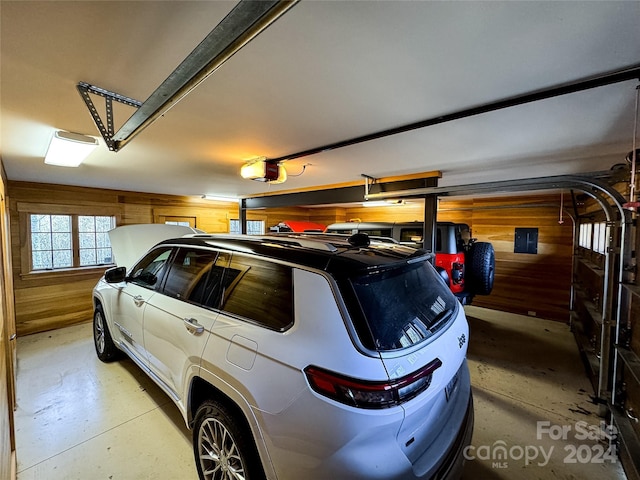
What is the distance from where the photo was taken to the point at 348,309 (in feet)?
3.60

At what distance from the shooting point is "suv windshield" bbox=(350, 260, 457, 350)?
112cm

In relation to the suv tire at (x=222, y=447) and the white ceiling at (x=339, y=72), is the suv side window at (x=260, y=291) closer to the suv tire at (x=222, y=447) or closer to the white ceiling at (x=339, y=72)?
the suv tire at (x=222, y=447)

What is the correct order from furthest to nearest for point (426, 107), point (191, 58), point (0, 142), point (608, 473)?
point (0, 142) < point (608, 473) < point (426, 107) < point (191, 58)

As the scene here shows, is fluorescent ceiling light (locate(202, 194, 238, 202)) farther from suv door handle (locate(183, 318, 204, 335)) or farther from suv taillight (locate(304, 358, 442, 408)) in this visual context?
suv taillight (locate(304, 358, 442, 408))

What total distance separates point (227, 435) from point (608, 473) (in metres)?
2.66

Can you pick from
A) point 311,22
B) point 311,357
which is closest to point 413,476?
point 311,357

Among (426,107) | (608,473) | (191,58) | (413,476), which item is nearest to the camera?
(191,58)

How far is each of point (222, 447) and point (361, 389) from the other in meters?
0.99

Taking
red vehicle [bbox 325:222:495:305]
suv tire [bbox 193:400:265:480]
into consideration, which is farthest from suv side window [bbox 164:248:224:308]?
red vehicle [bbox 325:222:495:305]

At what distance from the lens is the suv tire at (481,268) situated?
4.12m

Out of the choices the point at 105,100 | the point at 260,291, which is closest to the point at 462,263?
the point at 260,291

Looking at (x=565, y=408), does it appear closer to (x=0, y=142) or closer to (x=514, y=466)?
(x=514, y=466)

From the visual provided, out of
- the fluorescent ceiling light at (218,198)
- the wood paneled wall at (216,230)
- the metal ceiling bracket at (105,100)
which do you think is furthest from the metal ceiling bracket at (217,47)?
the fluorescent ceiling light at (218,198)

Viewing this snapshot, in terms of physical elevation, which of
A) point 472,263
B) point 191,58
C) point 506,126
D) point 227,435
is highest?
point 506,126
